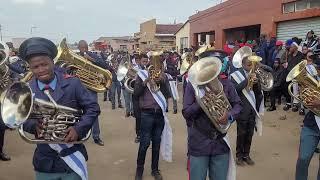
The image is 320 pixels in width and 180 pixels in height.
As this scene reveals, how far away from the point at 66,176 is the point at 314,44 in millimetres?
9364

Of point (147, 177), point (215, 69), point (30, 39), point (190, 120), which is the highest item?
point (30, 39)

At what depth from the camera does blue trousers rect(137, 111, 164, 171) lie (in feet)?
19.1

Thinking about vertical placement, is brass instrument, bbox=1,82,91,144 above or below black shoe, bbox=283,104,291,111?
above

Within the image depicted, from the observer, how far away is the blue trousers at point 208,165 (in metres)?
4.11

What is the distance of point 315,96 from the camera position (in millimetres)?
4773

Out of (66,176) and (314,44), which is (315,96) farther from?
(314,44)

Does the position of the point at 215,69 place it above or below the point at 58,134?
above

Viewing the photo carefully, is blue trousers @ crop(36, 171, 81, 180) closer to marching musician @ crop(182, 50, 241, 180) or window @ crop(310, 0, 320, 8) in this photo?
marching musician @ crop(182, 50, 241, 180)

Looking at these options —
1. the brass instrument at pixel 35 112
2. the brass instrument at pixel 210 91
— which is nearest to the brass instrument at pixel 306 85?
the brass instrument at pixel 210 91

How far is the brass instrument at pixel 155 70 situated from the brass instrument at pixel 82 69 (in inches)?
48.6

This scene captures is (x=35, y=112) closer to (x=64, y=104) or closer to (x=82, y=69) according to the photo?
(x=64, y=104)

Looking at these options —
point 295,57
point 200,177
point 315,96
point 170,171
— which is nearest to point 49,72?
point 200,177

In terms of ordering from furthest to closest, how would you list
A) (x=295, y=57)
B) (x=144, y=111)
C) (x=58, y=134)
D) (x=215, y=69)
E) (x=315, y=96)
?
1. (x=295, y=57)
2. (x=144, y=111)
3. (x=315, y=96)
4. (x=215, y=69)
5. (x=58, y=134)

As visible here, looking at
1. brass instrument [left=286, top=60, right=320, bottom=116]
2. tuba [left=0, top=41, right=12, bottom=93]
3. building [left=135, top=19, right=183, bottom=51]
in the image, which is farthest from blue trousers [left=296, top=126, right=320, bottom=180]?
building [left=135, top=19, right=183, bottom=51]
